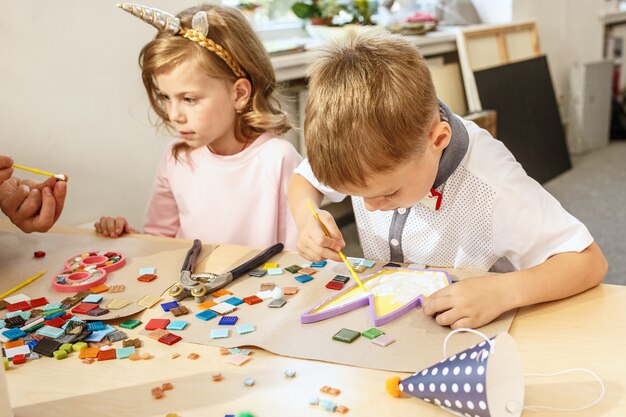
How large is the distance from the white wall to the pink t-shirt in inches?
12.4

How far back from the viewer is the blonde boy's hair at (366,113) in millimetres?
898

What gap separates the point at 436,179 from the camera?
108cm

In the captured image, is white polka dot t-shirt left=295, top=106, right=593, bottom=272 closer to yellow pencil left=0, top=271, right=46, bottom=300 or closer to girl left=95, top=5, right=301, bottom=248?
girl left=95, top=5, right=301, bottom=248

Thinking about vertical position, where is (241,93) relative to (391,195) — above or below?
above

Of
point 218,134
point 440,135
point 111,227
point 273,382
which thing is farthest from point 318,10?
point 273,382

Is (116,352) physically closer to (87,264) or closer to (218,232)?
(87,264)

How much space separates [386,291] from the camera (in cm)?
95

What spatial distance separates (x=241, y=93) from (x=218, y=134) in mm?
110

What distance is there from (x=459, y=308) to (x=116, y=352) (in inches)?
17.4

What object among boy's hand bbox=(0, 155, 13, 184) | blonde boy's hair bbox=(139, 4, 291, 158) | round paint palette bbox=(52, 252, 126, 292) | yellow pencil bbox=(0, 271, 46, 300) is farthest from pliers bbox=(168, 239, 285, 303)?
blonde boy's hair bbox=(139, 4, 291, 158)

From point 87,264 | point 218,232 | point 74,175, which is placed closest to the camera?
point 87,264

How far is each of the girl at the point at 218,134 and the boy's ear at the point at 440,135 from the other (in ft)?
2.03

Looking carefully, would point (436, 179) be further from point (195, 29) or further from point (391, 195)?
point (195, 29)

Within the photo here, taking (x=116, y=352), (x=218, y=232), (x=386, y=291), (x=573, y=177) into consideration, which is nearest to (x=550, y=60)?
(x=573, y=177)
